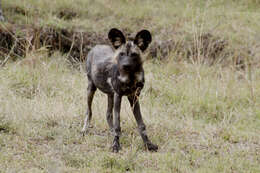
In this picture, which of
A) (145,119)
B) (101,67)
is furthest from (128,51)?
(145,119)

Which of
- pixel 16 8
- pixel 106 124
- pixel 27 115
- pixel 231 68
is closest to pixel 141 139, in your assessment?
pixel 106 124

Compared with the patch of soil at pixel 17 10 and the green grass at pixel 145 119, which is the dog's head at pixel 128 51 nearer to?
the green grass at pixel 145 119

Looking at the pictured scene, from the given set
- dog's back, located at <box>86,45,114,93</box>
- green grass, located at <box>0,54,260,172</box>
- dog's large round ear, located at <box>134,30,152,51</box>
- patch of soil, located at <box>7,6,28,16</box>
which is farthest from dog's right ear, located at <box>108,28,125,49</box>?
patch of soil, located at <box>7,6,28,16</box>

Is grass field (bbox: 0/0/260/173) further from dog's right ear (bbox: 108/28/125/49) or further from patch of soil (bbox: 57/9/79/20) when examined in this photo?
dog's right ear (bbox: 108/28/125/49)

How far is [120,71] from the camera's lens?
475cm

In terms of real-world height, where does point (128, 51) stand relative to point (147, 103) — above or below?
above

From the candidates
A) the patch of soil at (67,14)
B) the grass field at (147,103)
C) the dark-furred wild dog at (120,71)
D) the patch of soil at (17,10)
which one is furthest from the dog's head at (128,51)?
the patch of soil at (17,10)

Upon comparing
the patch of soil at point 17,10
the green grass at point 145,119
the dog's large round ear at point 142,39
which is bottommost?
the green grass at point 145,119

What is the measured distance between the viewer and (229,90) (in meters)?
7.37

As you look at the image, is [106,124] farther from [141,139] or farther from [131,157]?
[131,157]

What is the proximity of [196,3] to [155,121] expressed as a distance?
5.88m

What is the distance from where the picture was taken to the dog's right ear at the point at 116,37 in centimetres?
480

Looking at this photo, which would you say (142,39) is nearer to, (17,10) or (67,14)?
(67,14)

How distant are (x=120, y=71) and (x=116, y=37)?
402 millimetres
